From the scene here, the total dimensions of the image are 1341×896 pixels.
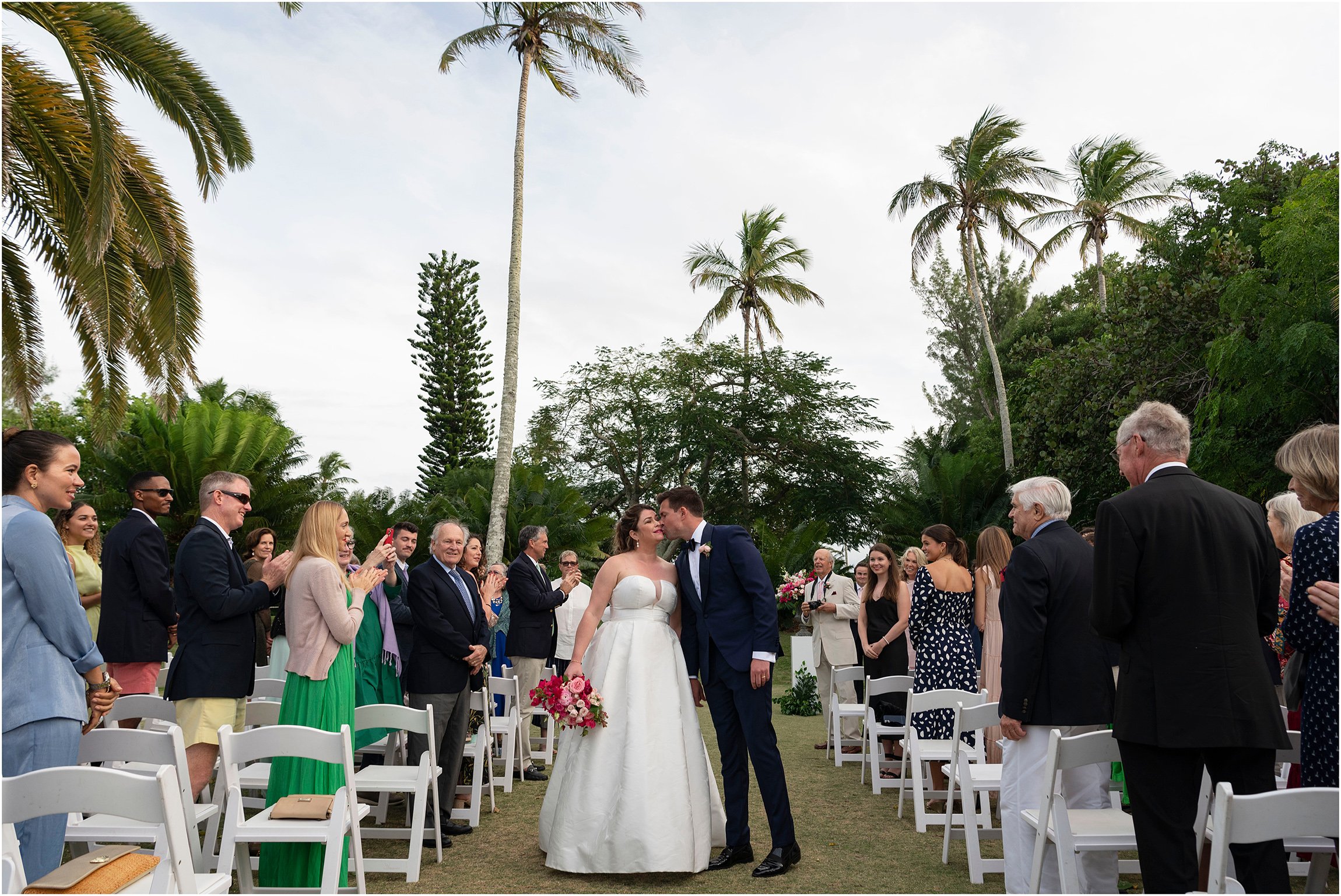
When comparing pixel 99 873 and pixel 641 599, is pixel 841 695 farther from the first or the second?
pixel 99 873

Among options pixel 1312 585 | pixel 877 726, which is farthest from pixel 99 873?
pixel 877 726

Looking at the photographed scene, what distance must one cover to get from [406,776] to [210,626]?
1298 millimetres

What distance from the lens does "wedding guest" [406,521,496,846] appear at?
20.4 feet

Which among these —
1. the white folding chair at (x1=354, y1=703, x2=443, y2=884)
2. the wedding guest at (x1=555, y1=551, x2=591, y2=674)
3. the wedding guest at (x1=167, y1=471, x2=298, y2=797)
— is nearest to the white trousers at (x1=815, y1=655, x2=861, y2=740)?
the wedding guest at (x1=555, y1=551, x2=591, y2=674)

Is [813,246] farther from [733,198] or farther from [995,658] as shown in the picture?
[995,658]

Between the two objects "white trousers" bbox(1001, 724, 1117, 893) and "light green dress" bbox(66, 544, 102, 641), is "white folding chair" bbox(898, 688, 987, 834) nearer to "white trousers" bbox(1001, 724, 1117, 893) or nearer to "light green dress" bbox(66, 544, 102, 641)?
"white trousers" bbox(1001, 724, 1117, 893)

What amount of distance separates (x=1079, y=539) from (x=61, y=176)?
313 inches

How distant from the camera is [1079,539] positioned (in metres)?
4.49

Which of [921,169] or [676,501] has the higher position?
[921,169]

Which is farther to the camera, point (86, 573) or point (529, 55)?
point (529, 55)

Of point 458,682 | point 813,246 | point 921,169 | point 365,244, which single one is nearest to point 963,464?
point 921,169

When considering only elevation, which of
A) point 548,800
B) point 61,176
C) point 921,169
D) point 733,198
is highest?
point 733,198

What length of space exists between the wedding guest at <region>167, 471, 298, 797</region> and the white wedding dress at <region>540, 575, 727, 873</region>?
5.46 ft

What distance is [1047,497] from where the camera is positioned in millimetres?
4621
